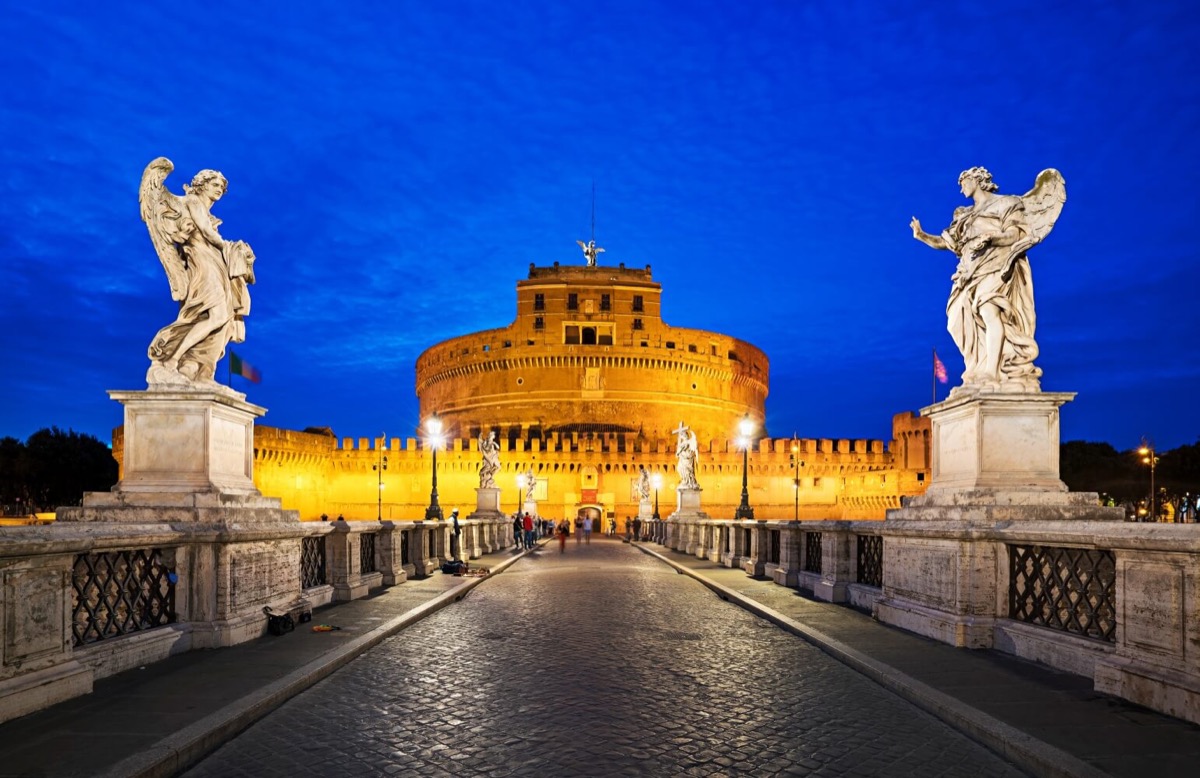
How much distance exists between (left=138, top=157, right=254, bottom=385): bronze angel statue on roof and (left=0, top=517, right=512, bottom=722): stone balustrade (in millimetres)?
1550

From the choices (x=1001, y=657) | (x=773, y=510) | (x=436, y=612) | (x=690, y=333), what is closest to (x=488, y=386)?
(x=690, y=333)

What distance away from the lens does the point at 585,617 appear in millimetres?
10570

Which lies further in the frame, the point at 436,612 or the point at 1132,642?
the point at 436,612

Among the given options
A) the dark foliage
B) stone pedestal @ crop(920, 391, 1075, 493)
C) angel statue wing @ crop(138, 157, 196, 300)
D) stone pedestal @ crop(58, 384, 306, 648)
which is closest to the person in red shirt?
stone pedestal @ crop(58, 384, 306, 648)

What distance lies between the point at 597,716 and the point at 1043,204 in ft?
19.5

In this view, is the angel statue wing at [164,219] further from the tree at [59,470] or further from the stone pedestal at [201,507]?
the tree at [59,470]

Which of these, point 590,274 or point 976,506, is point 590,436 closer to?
point 590,274

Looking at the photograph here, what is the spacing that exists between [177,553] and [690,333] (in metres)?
76.1

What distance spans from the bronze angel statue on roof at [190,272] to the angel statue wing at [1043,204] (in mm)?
7257

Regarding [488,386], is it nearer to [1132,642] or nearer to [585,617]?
[585,617]

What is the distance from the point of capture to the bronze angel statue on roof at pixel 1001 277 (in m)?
7.80

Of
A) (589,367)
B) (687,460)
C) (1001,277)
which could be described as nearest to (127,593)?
(1001,277)

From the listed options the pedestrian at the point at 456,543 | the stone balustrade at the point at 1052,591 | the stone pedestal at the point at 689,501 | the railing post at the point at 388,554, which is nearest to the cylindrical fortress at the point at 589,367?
the stone pedestal at the point at 689,501

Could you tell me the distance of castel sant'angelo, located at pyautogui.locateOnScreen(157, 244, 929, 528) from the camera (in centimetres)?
6506
